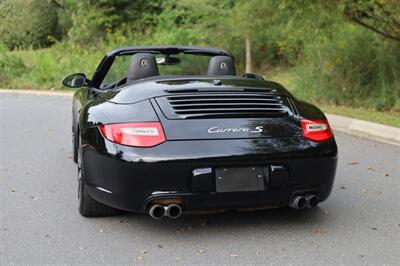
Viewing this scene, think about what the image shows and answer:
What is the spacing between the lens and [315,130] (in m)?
4.51

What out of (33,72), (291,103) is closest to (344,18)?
(291,103)

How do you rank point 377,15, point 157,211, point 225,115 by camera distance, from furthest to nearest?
point 377,15 < point 225,115 < point 157,211

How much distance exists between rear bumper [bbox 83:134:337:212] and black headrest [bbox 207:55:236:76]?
1660 millimetres

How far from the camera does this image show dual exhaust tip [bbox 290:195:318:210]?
437 cm

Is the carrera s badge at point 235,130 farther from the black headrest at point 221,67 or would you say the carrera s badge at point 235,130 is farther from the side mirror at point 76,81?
the side mirror at point 76,81

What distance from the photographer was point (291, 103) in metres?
4.68

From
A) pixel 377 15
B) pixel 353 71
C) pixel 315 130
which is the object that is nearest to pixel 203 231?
pixel 315 130

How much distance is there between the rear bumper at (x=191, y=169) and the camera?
407cm

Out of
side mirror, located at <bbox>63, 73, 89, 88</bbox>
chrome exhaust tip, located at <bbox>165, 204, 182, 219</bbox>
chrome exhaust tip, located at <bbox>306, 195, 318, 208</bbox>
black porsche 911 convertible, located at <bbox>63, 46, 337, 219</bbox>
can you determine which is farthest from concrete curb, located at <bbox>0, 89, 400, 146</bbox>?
chrome exhaust tip, located at <bbox>165, 204, 182, 219</bbox>

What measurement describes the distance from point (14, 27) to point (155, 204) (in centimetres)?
1865

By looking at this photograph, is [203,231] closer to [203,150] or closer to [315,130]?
[203,150]

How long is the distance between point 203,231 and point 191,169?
70cm

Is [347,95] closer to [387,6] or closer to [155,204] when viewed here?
[387,6]

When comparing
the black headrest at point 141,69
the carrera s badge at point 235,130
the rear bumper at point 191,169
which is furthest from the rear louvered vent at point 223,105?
the black headrest at point 141,69
